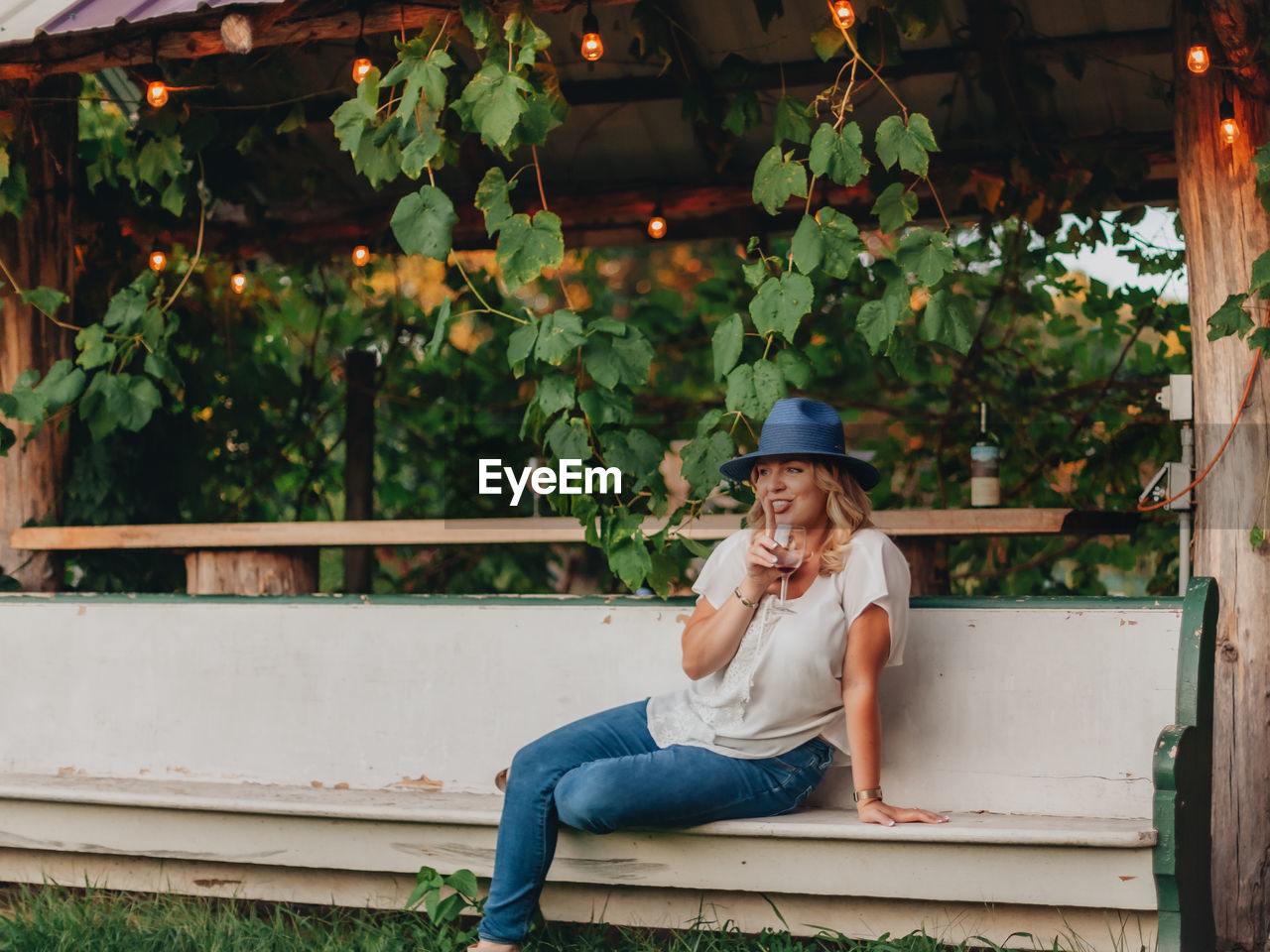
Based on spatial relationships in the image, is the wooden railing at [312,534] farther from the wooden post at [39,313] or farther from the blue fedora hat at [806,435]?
the blue fedora hat at [806,435]

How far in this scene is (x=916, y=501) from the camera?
18.5ft

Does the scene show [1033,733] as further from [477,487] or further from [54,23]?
[477,487]

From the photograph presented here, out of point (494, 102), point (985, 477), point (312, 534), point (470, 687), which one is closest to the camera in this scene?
point (494, 102)

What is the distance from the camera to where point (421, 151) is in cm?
272

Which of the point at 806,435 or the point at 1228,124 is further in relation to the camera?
the point at 1228,124

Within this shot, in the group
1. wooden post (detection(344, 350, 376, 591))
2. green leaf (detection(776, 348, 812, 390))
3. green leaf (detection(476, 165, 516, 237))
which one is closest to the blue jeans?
green leaf (detection(776, 348, 812, 390))

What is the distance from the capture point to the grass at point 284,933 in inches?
97.3

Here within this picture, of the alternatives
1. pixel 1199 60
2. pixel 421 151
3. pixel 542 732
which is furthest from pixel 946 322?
pixel 542 732

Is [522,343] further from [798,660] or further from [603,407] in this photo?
[798,660]

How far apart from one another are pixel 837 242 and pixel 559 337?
640 mm

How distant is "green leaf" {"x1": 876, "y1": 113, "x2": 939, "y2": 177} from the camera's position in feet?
8.63

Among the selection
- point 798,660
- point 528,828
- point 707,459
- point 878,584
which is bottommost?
point 528,828

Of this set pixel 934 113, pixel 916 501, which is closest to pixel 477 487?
pixel 916 501

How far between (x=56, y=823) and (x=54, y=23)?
1.85 m
